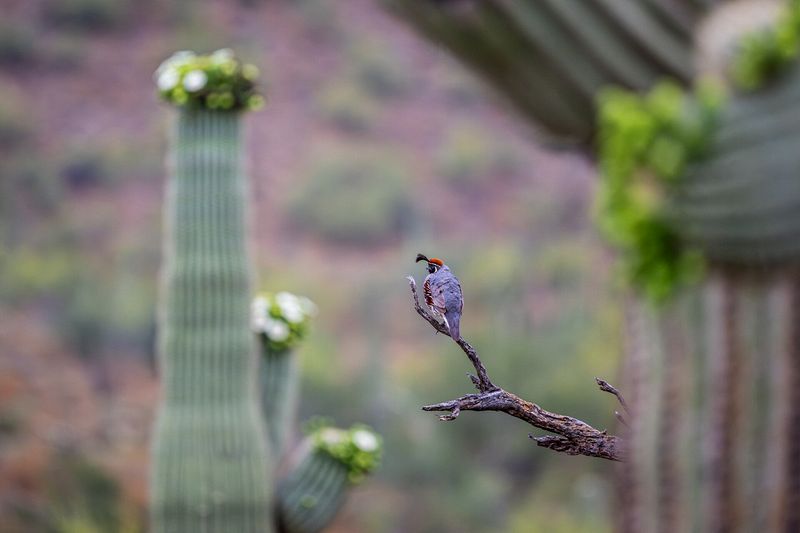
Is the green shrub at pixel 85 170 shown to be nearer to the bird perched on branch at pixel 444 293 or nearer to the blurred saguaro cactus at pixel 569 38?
the blurred saguaro cactus at pixel 569 38

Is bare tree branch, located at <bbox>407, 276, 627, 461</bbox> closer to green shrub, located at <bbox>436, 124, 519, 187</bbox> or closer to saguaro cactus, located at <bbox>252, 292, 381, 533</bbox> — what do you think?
saguaro cactus, located at <bbox>252, 292, 381, 533</bbox>

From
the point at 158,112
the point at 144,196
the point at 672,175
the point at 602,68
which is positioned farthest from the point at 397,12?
the point at 158,112

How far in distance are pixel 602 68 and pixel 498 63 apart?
45 cm

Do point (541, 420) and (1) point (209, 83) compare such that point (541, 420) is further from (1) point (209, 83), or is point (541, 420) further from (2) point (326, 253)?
(2) point (326, 253)

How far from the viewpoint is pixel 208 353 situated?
374cm

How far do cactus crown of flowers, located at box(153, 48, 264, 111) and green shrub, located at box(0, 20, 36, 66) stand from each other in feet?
46.9

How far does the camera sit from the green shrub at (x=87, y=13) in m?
17.5

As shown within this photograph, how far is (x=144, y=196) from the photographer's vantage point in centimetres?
1459

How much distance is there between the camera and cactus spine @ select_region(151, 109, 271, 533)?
145 inches

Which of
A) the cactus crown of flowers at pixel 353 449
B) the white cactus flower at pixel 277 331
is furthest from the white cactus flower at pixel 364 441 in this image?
the white cactus flower at pixel 277 331

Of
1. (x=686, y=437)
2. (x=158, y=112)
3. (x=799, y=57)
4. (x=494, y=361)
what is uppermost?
(x=158, y=112)

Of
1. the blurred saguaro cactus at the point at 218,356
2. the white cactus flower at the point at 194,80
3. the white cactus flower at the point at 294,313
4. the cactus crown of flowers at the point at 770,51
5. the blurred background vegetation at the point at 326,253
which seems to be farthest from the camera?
the blurred background vegetation at the point at 326,253

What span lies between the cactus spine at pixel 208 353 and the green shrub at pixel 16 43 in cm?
1418

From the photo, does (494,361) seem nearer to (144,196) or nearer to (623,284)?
(623,284)
